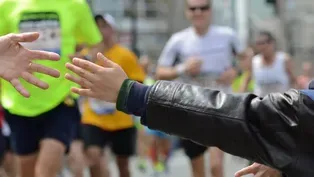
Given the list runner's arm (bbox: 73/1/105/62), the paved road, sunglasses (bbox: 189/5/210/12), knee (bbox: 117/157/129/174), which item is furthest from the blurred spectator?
runner's arm (bbox: 73/1/105/62)

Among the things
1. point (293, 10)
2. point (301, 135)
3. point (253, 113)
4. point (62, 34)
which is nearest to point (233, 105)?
point (253, 113)

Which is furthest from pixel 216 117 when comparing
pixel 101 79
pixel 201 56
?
pixel 201 56

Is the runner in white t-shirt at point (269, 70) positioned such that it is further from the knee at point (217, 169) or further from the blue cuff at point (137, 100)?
the blue cuff at point (137, 100)

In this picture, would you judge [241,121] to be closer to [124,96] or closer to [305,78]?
[124,96]

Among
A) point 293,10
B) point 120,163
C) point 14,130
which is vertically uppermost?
point 14,130

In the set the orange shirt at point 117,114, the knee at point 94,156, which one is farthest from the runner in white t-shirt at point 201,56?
the knee at point 94,156

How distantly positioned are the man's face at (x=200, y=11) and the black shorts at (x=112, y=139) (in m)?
1.39

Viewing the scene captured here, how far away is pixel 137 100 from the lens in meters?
3.05

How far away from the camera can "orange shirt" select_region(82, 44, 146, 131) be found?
8430 mm

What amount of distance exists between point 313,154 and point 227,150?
1.05ft

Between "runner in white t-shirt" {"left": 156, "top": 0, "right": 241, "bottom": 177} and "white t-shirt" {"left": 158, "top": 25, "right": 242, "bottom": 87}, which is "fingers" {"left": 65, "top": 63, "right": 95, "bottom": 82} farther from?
"white t-shirt" {"left": 158, "top": 25, "right": 242, "bottom": 87}

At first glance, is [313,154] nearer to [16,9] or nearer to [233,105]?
[233,105]

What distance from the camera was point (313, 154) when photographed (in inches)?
111

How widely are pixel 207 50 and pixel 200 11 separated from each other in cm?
41
